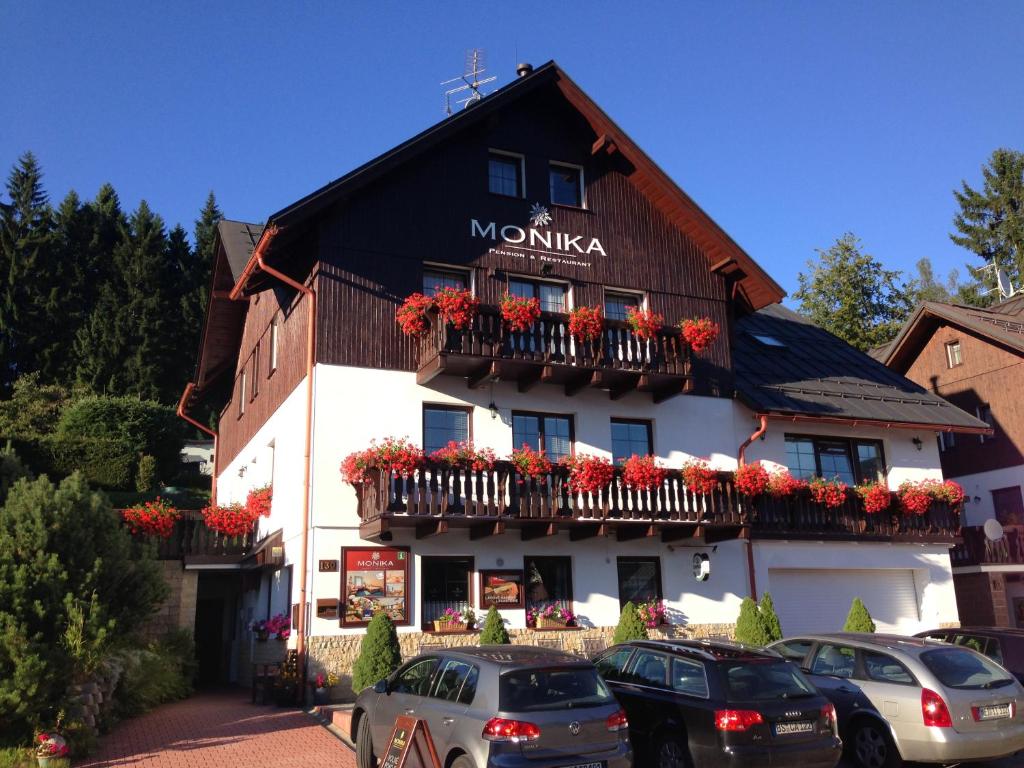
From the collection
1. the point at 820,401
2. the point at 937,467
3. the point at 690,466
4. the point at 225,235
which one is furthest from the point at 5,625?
the point at 937,467

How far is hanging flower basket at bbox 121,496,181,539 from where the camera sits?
19281 millimetres

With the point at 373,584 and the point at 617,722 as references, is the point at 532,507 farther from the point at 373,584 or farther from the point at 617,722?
the point at 617,722

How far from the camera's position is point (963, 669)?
11102 millimetres

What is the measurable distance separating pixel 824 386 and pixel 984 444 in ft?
25.1

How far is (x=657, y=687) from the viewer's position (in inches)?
417

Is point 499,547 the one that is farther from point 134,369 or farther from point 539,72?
point 134,369

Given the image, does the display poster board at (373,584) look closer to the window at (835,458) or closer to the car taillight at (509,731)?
the car taillight at (509,731)

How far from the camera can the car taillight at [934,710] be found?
34.6ft

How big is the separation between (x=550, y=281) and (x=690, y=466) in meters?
5.00

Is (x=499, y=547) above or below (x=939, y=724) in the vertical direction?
above

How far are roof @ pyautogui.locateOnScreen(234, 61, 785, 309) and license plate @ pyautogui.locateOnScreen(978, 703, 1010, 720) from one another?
1234 cm

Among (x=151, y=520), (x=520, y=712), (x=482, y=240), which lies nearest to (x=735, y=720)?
(x=520, y=712)

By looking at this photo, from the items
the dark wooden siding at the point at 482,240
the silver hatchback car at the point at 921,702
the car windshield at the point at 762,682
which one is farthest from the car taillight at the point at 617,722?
the dark wooden siding at the point at 482,240

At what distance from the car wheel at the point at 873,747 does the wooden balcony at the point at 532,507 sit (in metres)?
6.75
